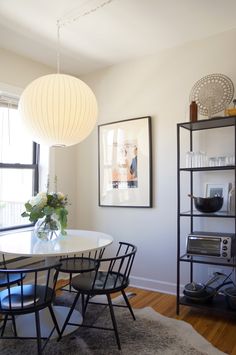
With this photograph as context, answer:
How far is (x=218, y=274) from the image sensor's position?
2820 mm

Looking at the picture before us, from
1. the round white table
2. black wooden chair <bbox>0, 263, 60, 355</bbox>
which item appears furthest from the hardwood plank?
black wooden chair <bbox>0, 263, 60, 355</bbox>

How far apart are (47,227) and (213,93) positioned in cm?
198

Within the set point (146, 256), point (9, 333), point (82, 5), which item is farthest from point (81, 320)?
point (82, 5)

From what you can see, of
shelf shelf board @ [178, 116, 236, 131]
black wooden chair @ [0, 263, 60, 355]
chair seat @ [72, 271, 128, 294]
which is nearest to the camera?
black wooden chair @ [0, 263, 60, 355]

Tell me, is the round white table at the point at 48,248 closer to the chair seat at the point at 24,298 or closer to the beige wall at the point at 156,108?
the chair seat at the point at 24,298

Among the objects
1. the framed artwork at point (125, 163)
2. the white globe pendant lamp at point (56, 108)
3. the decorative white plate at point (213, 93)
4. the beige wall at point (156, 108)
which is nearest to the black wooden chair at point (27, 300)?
the white globe pendant lamp at point (56, 108)

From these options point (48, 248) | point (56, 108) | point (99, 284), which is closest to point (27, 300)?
point (48, 248)

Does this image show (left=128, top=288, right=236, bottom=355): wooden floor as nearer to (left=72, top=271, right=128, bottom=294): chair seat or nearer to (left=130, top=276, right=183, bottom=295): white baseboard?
(left=130, top=276, right=183, bottom=295): white baseboard

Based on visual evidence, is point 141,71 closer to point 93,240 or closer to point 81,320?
point 93,240

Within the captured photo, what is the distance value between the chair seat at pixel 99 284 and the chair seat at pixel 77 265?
0.34 ft

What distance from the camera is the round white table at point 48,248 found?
2086mm

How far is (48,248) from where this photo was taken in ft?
7.14

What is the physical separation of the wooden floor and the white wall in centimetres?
19

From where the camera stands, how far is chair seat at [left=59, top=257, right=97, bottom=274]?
8.34 ft
